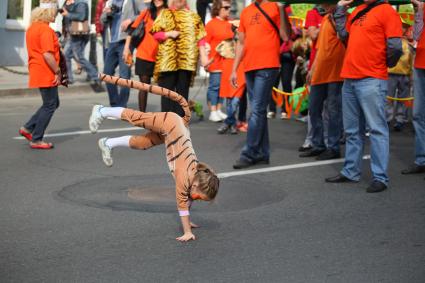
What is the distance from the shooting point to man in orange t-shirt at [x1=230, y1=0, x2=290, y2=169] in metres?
10.2

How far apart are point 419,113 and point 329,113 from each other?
3.90ft

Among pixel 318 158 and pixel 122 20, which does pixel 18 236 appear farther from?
pixel 122 20

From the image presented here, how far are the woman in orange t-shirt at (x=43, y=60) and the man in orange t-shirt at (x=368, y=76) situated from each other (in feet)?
11.6

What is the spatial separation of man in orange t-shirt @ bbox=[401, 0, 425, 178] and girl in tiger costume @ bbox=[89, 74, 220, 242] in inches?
133

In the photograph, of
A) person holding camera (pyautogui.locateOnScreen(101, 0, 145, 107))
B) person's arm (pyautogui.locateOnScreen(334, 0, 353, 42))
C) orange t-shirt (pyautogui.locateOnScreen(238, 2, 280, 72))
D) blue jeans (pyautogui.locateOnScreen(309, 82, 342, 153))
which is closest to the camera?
person's arm (pyautogui.locateOnScreen(334, 0, 353, 42))

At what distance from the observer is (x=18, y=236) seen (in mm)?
7125

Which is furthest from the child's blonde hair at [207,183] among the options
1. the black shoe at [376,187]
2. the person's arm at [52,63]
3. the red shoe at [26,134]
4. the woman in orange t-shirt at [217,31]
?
the woman in orange t-shirt at [217,31]

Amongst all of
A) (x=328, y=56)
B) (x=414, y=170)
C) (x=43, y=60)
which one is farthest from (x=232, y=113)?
(x=414, y=170)

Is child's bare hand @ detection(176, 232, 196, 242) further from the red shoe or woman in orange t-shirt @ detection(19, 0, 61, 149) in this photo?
the red shoe

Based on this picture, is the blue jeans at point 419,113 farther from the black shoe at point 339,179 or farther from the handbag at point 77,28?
the handbag at point 77,28

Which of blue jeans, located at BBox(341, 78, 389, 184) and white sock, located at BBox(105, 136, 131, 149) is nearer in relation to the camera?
white sock, located at BBox(105, 136, 131, 149)

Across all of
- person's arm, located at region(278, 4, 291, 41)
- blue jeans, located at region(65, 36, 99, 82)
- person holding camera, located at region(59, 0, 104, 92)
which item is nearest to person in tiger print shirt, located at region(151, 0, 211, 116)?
person's arm, located at region(278, 4, 291, 41)

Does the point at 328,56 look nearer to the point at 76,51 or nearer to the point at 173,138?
the point at 173,138

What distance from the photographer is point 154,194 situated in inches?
347
